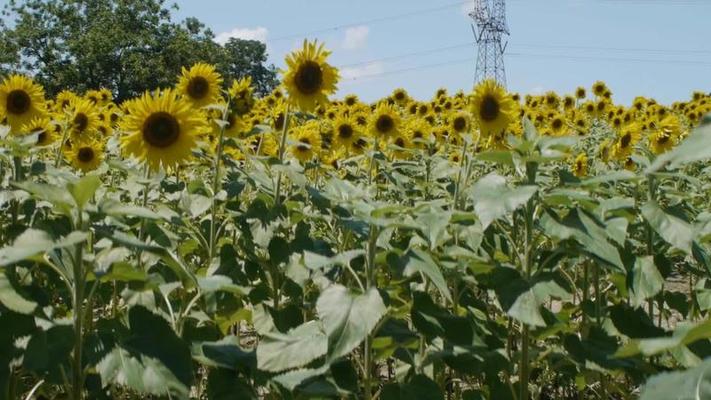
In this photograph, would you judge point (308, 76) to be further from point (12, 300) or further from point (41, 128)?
point (12, 300)

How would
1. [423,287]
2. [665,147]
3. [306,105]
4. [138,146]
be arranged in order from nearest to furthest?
1. [423,287]
2. [138,146]
3. [306,105]
4. [665,147]

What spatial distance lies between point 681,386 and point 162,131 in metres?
2.86

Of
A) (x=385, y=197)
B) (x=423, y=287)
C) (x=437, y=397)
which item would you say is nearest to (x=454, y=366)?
(x=437, y=397)

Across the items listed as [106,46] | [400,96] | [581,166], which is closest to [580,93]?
[400,96]

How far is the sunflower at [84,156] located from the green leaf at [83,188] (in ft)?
11.3

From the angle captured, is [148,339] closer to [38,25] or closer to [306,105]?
[306,105]

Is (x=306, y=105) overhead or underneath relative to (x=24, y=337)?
overhead

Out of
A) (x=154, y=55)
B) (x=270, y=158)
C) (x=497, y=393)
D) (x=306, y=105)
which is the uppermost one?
(x=154, y=55)

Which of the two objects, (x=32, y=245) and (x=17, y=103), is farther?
(x=17, y=103)

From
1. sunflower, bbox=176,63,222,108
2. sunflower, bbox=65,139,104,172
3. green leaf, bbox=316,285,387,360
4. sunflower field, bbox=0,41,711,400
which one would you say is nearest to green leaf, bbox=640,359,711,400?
sunflower field, bbox=0,41,711,400

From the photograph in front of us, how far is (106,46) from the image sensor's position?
40.3 meters

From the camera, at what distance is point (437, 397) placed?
2.08 m

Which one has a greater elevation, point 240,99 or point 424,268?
point 240,99

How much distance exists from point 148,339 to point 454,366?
2.74ft
